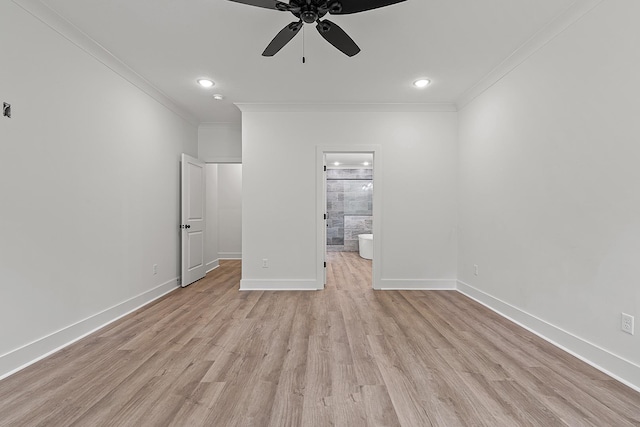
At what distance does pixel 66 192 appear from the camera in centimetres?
242

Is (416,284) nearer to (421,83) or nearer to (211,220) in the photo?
(421,83)

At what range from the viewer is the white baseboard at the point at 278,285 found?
13.6 ft

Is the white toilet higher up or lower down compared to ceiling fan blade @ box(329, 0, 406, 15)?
lower down

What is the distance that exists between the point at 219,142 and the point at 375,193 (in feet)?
9.25

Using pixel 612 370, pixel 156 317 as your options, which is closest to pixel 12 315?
pixel 156 317

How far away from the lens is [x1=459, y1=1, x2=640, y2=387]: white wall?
6.12 feet

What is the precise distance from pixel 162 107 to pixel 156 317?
264 centimetres

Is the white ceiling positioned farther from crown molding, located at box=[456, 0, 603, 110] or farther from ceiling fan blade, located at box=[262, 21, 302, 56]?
ceiling fan blade, located at box=[262, 21, 302, 56]

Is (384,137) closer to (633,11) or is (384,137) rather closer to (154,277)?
(633,11)

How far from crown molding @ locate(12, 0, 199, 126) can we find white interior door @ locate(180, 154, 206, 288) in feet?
Result: 3.37

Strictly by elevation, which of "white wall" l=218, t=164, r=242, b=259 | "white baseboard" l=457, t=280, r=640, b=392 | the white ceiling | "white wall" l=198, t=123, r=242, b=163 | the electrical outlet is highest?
the white ceiling

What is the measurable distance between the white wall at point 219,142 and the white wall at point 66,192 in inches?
56.0

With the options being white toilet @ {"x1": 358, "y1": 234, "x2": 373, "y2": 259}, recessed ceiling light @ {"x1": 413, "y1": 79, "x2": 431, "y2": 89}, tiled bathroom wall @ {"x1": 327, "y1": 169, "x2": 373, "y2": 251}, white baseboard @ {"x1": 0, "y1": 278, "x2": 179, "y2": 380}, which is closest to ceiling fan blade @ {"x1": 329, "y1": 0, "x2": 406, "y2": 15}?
recessed ceiling light @ {"x1": 413, "y1": 79, "x2": 431, "y2": 89}

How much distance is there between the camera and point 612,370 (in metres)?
1.92
